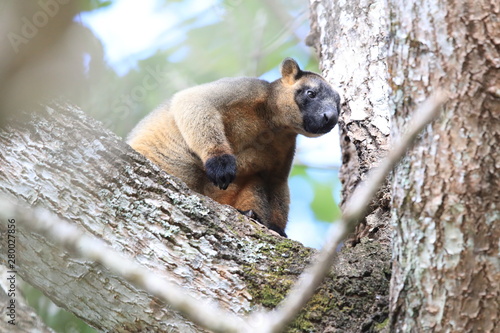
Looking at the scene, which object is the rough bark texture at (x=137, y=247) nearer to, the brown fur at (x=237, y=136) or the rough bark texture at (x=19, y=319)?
the rough bark texture at (x=19, y=319)

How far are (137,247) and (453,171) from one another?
2.26m

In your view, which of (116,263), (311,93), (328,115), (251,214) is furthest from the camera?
(311,93)

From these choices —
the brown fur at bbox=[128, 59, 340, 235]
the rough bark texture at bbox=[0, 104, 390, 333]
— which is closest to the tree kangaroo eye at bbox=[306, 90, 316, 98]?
the brown fur at bbox=[128, 59, 340, 235]

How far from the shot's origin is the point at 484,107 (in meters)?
3.18

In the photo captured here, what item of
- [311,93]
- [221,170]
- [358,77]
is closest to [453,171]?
[221,170]

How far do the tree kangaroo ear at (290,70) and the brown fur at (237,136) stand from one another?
0.04 feet

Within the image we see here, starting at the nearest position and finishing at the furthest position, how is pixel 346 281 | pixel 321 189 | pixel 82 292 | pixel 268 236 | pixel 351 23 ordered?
pixel 82 292 < pixel 346 281 < pixel 268 236 < pixel 351 23 < pixel 321 189

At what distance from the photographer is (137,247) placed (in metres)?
4.20

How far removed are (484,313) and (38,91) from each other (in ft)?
10.9

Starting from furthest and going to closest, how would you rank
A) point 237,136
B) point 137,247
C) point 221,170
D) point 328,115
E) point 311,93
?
point 311,93, point 237,136, point 328,115, point 221,170, point 137,247

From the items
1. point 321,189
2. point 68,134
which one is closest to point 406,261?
point 68,134

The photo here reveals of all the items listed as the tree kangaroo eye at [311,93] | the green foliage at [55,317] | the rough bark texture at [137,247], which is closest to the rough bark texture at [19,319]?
the rough bark texture at [137,247]

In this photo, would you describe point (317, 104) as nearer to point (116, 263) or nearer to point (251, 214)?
point (251, 214)

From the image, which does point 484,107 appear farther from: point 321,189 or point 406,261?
point 321,189
